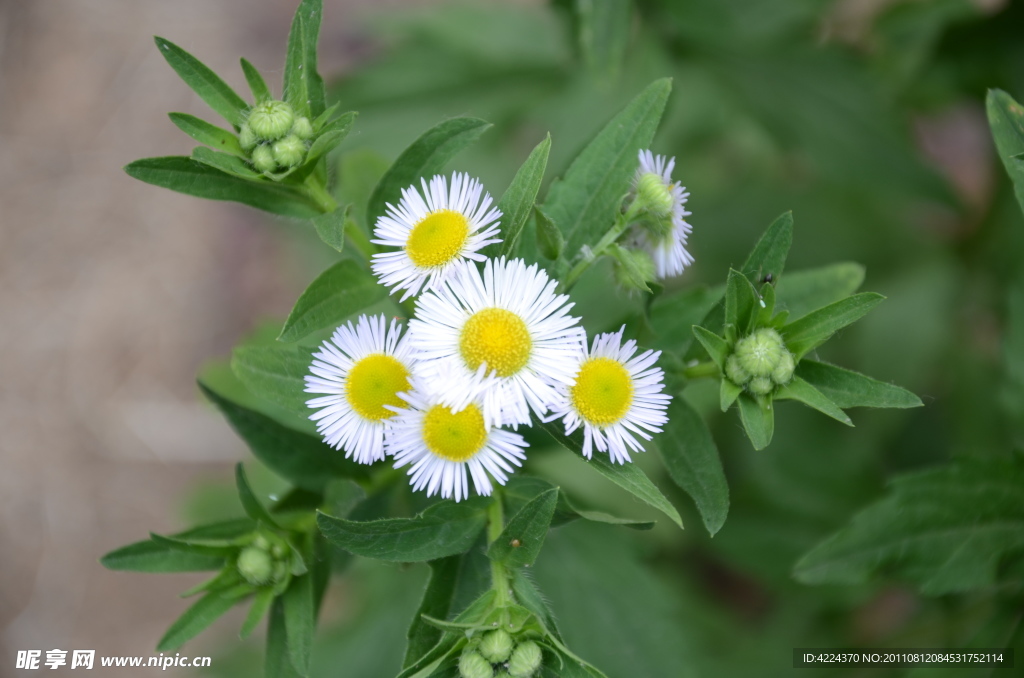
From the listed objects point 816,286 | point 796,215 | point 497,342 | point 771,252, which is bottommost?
point 497,342

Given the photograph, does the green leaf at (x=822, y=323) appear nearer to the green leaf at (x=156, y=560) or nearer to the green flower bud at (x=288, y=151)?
the green flower bud at (x=288, y=151)

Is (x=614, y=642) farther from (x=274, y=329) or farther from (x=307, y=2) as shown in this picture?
(x=307, y=2)

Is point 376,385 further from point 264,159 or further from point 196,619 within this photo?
point 196,619

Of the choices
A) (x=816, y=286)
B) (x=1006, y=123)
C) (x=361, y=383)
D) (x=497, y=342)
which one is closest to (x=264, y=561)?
(x=361, y=383)

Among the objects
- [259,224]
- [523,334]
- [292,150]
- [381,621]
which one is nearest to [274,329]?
[381,621]

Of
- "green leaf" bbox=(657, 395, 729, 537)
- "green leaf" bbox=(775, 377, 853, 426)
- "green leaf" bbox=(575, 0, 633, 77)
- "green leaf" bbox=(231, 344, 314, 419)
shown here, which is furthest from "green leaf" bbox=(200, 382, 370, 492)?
"green leaf" bbox=(575, 0, 633, 77)

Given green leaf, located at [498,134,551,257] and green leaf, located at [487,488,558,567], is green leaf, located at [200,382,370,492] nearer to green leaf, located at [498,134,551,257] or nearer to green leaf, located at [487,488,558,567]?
green leaf, located at [487,488,558,567]

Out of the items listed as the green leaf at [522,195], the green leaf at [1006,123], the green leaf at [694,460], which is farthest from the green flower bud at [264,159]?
the green leaf at [1006,123]
